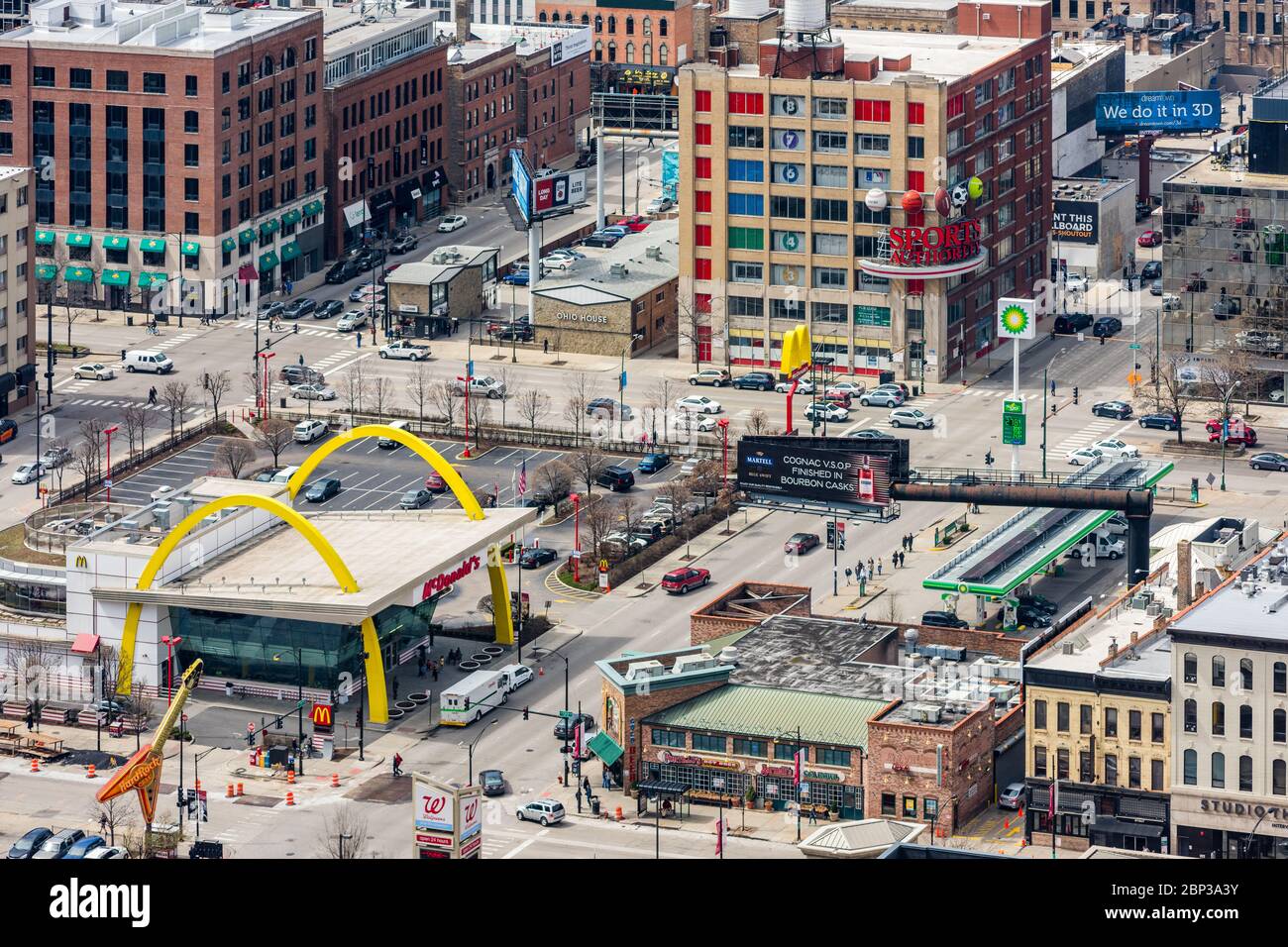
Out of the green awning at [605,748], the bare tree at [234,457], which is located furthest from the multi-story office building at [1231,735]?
the bare tree at [234,457]

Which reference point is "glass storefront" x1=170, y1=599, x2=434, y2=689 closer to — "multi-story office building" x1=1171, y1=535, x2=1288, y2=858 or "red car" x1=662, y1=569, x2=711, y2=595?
"red car" x1=662, y1=569, x2=711, y2=595

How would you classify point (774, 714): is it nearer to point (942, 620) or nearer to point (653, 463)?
point (942, 620)

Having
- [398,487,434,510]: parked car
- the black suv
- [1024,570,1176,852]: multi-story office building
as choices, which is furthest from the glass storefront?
[1024,570,1176,852]: multi-story office building

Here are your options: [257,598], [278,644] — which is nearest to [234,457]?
[278,644]

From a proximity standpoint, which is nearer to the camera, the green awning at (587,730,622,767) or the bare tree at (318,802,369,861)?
the bare tree at (318,802,369,861)

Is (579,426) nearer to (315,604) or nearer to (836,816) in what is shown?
(315,604)
